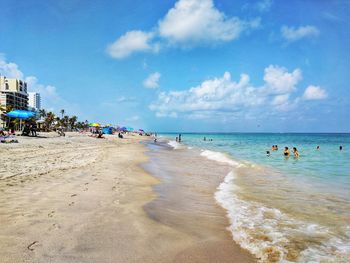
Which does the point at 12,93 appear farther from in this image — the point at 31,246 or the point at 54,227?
the point at 31,246

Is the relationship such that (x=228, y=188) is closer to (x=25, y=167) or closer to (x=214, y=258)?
(x=214, y=258)

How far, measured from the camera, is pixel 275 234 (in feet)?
19.3

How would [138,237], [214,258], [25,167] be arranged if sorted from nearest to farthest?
[214,258], [138,237], [25,167]

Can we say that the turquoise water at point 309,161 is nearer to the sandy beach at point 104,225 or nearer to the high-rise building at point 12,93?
the sandy beach at point 104,225

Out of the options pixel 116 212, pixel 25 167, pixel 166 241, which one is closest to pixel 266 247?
pixel 166 241

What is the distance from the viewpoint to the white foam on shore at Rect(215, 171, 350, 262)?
4859 mm

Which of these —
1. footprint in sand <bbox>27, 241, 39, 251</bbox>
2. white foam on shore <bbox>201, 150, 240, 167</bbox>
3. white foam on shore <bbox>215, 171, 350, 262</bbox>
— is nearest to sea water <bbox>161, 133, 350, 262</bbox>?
white foam on shore <bbox>215, 171, 350, 262</bbox>

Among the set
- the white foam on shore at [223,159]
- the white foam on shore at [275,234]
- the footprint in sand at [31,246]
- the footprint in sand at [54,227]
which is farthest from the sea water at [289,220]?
the white foam on shore at [223,159]

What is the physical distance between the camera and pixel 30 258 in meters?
3.94

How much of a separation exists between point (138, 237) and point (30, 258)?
190cm

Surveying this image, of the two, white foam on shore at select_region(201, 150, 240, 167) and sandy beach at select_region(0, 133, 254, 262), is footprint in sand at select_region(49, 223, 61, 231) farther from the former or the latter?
white foam on shore at select_region(201, 150, 240, 167)

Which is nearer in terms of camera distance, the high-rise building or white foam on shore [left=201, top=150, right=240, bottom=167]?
white foam on shore [left=201, top=150, right=240, bottom=167]

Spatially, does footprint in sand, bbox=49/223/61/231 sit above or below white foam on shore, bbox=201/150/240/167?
above

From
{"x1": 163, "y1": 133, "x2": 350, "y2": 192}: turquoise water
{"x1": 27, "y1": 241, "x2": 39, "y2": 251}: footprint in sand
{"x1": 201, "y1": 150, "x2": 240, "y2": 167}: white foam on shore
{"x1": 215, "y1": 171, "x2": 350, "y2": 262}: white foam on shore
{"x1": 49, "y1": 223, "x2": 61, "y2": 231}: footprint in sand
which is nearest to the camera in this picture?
{"x1": 27, "y1": 241, "x2": 39, "y2": 251}: footprint in sand
